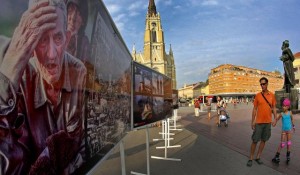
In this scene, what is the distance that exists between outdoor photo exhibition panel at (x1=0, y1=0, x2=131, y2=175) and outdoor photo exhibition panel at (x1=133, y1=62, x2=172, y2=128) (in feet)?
8.62

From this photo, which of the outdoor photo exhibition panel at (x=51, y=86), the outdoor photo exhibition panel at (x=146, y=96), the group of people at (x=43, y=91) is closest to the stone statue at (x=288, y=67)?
the outdoor photo exhibition panel at (x=146, y=96)

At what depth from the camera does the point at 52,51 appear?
147 centimetres

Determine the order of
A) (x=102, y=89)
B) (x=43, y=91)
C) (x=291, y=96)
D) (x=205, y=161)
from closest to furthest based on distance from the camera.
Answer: (x=43, y=91) → (x=102, y=89) → (x=205, y=161) → (x=291, y=96)

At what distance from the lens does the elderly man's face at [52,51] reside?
4.47 ft

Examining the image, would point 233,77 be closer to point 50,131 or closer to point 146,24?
point 146,24

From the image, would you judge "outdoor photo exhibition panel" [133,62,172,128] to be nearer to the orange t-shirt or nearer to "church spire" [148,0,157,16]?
the orange t-shirt

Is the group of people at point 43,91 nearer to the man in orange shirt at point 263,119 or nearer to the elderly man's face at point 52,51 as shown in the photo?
the elderly man's face at point 52,51

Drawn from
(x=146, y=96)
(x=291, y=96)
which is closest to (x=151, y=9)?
(x=291, y=96)

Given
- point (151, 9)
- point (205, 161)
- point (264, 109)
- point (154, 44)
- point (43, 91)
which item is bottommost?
point (205, 161)

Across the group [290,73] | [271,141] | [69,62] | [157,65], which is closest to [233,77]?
[157,65]

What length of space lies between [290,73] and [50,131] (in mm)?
23158

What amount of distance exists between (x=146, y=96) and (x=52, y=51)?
4.68 metres

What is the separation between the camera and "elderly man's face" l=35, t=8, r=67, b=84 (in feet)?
4.47

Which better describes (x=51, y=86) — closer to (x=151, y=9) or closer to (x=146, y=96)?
(x=146, y=96)
